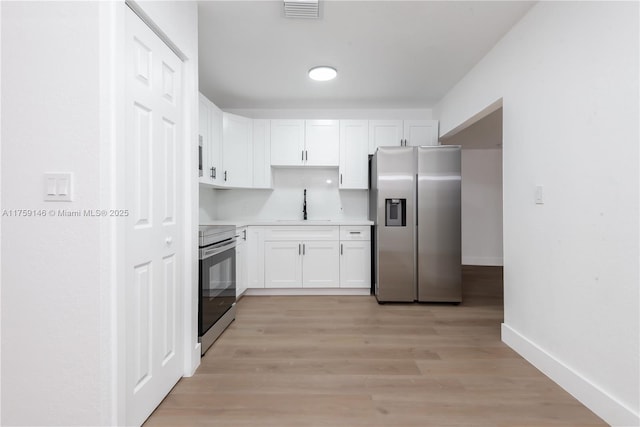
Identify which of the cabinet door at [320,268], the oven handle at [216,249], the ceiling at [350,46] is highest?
the ceiling at [350,46]

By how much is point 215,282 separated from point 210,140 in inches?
69.4

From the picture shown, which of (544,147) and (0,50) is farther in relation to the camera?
(544,147)

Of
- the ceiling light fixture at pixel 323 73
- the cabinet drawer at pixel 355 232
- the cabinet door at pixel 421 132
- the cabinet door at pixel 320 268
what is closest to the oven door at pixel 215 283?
the cabinet door at pixel 320 268

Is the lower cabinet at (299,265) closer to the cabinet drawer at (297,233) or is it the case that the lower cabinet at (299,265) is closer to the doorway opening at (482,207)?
the cabinet drawer at (297,233)

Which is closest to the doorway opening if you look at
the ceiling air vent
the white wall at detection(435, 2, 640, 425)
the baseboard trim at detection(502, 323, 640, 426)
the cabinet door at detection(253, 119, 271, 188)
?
the white wall at detection(435, 2, 640, 425)

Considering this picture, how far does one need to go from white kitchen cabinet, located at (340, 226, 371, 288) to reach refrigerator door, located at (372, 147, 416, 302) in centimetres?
29

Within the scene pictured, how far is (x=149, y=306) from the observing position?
1.57 m

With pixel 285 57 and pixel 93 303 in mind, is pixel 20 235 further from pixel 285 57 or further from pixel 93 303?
pixel 285 57

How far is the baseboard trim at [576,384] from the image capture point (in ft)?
4.93

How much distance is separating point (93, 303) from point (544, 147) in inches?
105

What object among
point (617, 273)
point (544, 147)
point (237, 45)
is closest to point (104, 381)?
point (617, 273)

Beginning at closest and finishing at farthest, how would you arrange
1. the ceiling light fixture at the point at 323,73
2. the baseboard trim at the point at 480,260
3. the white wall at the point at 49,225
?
the white wall at the point at 49,225, the ceiling light fixture at the point at 323,73, the baseboard trim at the point at 480,260

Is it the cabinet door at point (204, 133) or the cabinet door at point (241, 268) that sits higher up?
the cabinet door at point (204, 133)

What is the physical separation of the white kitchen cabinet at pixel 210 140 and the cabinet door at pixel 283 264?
106cm
